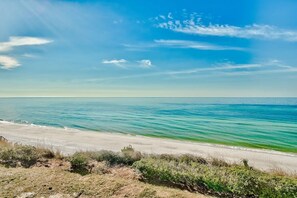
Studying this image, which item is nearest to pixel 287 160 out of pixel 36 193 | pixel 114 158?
pixel 114 158

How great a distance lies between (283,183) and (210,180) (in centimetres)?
168

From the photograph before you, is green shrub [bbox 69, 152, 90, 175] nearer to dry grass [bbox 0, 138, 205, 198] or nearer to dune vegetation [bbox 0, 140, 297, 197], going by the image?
dune vegetation [bbox 0, 140, 297, 197]

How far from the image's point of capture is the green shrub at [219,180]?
279 inches

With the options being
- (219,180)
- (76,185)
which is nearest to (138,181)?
(76,185)

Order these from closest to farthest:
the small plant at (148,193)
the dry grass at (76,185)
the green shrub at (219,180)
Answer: the small plant at (148,193) < the dry grass at (76,185) < the green shrub at (219,180)

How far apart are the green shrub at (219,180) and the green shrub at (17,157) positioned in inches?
146

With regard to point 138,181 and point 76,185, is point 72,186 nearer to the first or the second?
point 76,185

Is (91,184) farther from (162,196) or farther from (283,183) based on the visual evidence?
(283,183)

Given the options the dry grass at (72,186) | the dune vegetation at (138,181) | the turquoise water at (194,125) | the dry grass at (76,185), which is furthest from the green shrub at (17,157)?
the turquoise water at (194,125)

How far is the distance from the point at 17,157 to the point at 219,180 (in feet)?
21.3

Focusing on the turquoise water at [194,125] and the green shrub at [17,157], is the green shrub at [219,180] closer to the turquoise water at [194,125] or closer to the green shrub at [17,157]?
the green shrub at [17,157]

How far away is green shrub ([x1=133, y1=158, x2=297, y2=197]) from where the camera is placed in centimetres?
708

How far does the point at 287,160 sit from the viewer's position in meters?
22.3

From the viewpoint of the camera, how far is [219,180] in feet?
24.5
